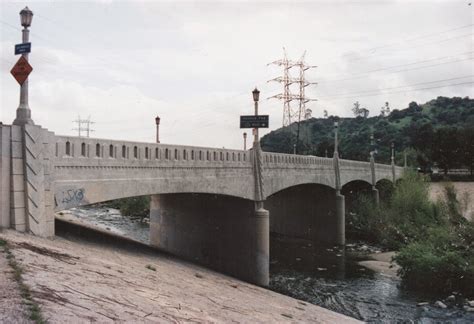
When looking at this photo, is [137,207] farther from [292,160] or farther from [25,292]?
[25,292]

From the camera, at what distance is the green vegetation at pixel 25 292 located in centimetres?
643

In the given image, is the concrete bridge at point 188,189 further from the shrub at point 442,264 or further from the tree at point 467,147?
the tree at point 467,147

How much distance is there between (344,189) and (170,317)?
173 feet

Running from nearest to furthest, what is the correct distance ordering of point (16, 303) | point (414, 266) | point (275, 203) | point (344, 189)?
point (16, 303) → point (414, 266) → point (275, 203) → point (344, 189)

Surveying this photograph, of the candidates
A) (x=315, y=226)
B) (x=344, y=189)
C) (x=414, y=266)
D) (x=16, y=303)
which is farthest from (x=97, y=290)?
(x=344, y=189)

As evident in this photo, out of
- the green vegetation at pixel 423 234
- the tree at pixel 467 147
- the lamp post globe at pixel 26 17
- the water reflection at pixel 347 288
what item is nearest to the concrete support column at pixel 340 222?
the green vegetation at pixel 423 234

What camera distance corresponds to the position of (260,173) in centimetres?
2736

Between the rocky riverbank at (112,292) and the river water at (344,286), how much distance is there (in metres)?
6.38

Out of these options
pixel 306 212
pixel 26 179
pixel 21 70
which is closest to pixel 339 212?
pixel 306 212

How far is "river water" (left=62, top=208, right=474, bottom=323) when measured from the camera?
20797 mm

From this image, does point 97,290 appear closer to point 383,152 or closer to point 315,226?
point 315,226

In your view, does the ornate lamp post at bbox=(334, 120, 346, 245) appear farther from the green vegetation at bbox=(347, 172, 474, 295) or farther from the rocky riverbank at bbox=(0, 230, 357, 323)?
the rocky riverbank at bbox=(0, 230, 357, 323)

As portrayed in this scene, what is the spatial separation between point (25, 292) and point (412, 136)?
113m

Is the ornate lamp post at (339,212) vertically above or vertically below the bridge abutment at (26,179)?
below
